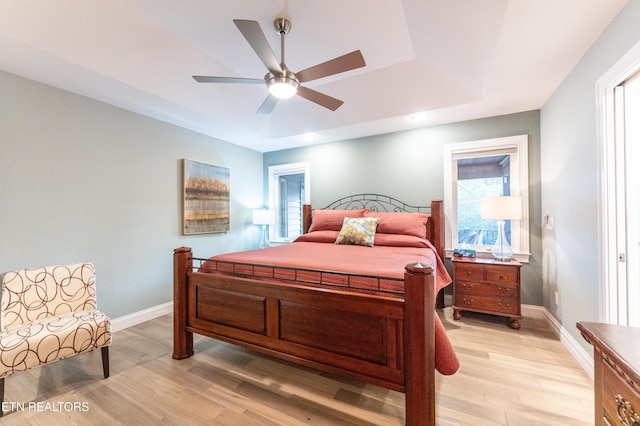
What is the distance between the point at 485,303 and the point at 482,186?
1.49m

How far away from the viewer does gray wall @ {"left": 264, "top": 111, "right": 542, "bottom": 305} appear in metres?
3.09

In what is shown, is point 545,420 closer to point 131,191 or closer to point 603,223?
point 603,223

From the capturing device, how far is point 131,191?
304 centimetres

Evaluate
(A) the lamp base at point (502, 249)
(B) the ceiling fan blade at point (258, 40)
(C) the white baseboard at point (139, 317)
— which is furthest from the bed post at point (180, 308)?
(A) the lamp base at point (502, 249)

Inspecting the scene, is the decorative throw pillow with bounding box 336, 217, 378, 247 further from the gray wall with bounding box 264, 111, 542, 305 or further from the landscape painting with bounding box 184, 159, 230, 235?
the landscape painting with bounding box 184, 159, 230, 235

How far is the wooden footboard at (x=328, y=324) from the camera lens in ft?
4.51

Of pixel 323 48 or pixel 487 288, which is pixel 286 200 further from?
pixel 487 288

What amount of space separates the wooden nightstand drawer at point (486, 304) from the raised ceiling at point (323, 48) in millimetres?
2155

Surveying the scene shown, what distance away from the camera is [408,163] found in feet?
12.5

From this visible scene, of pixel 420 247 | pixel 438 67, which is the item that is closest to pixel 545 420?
pixel 420 247

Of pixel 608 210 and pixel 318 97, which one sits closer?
pixel 608 210

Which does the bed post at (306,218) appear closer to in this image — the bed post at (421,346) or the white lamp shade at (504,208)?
the white lamp shade at (504,208)

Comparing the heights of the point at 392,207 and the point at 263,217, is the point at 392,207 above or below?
above

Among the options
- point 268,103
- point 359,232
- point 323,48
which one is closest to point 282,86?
point 268,103
